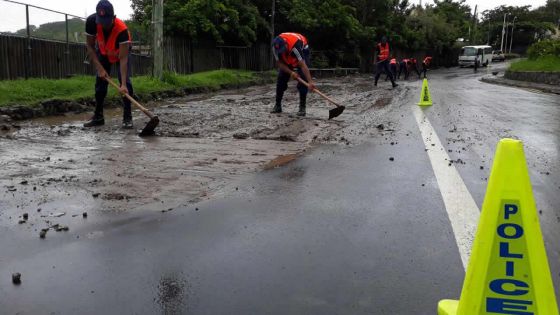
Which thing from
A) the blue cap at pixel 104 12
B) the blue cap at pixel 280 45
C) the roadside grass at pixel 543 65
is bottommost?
the roadside grass at pixel 543 65

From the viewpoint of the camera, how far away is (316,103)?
39.8 feet

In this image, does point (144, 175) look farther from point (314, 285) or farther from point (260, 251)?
point (314, 285)

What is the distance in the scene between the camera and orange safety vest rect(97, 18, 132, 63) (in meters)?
7.59

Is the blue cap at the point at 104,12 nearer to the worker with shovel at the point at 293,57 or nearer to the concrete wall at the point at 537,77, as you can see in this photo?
the worker with shovel at the point at 293,57

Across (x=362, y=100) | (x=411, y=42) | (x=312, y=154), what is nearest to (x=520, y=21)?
(x=411, y=42)

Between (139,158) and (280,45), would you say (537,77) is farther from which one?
(139,158)

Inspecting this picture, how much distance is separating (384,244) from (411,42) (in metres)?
49.8

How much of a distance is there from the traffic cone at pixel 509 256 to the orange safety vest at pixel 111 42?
6.53 metres

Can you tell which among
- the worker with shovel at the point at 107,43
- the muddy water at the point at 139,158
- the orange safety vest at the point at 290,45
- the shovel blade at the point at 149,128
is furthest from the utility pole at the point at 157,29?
the shovel blade at the point at 149,128

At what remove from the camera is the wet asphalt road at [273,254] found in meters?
2.50

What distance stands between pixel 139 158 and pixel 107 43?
288 cm

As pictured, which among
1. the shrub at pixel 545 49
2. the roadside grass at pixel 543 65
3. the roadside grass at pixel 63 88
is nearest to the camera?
the roadside grass at pixel 63 88

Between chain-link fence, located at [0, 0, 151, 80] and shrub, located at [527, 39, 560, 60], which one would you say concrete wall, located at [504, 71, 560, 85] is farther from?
chain-link fence, located at [0, 0, 151, 80]

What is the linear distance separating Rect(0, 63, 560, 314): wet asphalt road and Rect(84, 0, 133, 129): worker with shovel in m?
3.83
